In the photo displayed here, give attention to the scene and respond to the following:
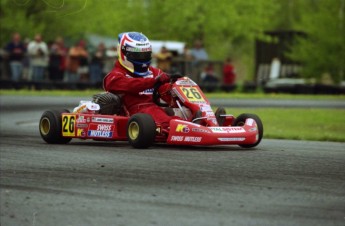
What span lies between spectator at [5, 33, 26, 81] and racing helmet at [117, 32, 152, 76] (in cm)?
1566

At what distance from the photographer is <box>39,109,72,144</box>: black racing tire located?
487 inches

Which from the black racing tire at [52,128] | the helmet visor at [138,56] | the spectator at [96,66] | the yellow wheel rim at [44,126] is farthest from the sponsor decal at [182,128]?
the spectator at [96,66]

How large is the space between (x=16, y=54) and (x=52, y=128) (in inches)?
620

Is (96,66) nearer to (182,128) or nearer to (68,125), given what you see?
(68,125)

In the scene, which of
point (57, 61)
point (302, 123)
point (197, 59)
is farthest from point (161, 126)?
point (197, 59)

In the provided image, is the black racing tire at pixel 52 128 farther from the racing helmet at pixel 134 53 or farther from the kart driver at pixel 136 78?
the racing helmet at pixel 134 53

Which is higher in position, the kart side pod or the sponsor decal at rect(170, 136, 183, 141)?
the kart side pod

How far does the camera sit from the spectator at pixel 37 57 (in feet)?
90.5

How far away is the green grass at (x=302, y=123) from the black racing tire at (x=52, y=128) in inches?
136

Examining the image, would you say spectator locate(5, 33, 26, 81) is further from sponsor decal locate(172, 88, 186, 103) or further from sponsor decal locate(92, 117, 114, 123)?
sponsor decal locate(172, 88, 186, 103)

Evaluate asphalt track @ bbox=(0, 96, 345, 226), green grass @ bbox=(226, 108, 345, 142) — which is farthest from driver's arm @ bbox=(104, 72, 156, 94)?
green grass @ bbox=(226, 108, 345, 142)

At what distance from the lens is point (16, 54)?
91.1 feet

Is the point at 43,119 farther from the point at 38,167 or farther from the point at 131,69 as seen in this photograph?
the point at 38,167

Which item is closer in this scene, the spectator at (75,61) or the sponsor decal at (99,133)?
the sponsor decal at (99,133)
